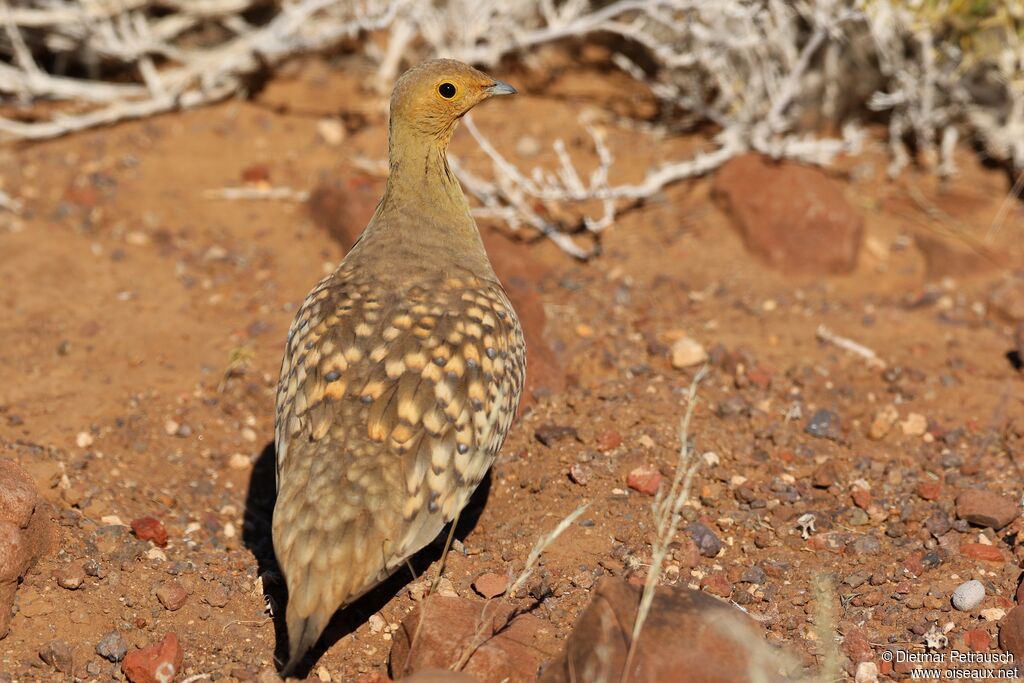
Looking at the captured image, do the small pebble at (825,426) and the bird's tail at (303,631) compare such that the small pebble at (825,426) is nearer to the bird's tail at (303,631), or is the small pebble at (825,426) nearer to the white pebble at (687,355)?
the white pebble at (687,355)

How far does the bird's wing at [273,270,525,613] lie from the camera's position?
3695 millimetres

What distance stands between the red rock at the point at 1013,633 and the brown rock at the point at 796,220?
324 centimetres

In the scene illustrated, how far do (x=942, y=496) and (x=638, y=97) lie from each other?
4379mm

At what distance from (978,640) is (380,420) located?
2.29 metres

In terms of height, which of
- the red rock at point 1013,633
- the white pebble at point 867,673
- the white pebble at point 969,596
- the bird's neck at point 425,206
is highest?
the bird's neck at point 425,206

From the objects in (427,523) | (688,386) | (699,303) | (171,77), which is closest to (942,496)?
(688,386)

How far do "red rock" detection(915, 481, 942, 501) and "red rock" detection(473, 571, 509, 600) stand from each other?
1.95m

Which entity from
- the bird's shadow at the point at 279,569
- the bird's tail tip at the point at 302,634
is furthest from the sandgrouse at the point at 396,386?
the bird's shadow at the point at 279,569

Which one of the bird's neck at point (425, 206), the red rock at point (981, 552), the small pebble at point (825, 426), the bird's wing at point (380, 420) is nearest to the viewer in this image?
the bird's wing at point (380, 420)

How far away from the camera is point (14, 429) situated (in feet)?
17.3

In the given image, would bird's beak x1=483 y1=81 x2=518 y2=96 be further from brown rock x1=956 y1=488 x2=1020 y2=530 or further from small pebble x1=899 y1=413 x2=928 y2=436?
brown rock x1=956 y1=488 x2=1020 y2=530

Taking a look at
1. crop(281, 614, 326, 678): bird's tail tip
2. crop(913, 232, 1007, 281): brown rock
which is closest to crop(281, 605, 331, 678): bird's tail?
crop(281, 614, 326, 678): bird's tail tip

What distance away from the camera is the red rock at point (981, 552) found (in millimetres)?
4535

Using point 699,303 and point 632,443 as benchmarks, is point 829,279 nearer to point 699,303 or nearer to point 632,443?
point 699,303
